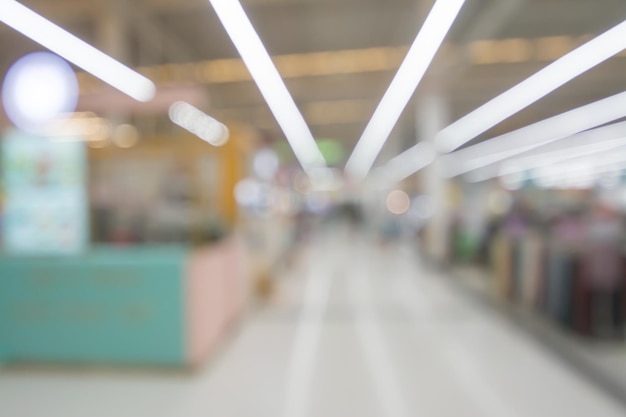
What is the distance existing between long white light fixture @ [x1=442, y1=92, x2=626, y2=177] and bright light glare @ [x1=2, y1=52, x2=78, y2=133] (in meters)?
4.16

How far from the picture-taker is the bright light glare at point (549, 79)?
2.26 metres

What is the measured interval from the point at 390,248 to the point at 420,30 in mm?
12040

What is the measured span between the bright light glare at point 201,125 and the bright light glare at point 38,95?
1372 mm

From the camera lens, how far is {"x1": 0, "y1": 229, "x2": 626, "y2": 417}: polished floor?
2904 mm

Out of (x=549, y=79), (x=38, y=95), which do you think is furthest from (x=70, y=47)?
(x=549, y=79)

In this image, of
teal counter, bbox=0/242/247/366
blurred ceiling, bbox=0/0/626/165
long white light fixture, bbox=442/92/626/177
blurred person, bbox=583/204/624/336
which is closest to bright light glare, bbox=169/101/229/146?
blurred ceiling, bbox=0/0/626/165

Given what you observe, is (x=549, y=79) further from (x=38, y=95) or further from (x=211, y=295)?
(x=38, y=95)

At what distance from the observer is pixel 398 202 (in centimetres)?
1894

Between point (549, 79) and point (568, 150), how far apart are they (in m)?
2.92

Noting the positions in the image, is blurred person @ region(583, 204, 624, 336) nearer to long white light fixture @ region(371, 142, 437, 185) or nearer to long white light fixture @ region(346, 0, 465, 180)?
long white light fixture @ region(346, 0, 465, 180)

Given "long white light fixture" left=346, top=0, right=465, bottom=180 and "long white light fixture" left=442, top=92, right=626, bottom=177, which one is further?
"long white light fixture" left=442, top=92, right=626, bottom=177

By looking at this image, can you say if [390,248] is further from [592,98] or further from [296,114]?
[592,98]

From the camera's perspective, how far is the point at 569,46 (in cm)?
262

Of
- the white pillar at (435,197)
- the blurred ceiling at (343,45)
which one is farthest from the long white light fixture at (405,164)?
the blurred ceiling at (343,45)
